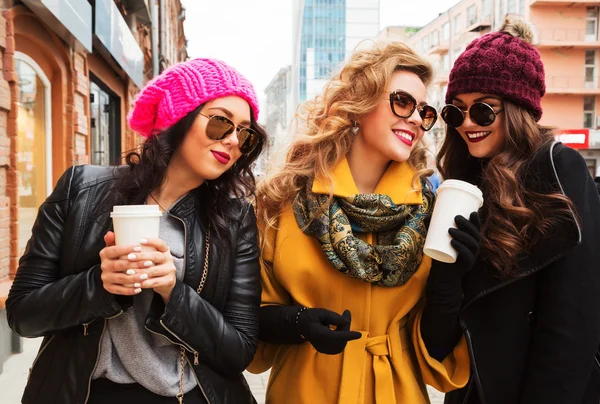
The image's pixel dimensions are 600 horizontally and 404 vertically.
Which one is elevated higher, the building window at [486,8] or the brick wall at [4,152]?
the building window at [486,8]

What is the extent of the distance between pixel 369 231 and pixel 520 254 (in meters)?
0.60

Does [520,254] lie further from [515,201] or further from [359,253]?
[359,253]

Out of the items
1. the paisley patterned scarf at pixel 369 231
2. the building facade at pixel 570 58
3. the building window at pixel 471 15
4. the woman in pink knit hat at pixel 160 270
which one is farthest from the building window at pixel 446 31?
the woman in pink knit hat at pixel 160 270

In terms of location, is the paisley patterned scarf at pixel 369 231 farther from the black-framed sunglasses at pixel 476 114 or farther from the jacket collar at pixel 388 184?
the black-framed sunglasses at pixel 476 114

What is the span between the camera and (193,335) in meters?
1.68

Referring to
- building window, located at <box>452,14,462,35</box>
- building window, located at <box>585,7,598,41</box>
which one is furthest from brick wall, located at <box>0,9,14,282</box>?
building window, located at <box>452,14,462,35</box>

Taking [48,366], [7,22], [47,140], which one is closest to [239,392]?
[48,366]

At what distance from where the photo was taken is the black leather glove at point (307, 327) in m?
1.88

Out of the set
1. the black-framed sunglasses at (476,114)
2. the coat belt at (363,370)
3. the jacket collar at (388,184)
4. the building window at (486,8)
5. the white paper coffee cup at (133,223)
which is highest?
the building window at (486,8)

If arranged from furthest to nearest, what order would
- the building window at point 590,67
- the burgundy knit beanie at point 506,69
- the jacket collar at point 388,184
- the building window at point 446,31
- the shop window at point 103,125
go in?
the building window at point 446,31 < the building window at point 590,67 < the shop window at point 103,125 < the jacket collar at point 388,184 < the burgundy knit beanie at point 506,69

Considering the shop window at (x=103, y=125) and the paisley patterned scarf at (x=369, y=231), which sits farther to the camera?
the shop window at (x=103, y=125)

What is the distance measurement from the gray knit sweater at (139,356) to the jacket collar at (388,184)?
2.92 ft

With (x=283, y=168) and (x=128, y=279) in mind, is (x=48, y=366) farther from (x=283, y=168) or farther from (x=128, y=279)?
(x=283, y=168)

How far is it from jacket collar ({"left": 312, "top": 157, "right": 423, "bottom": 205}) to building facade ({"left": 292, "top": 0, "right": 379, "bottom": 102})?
10198 centimetres
